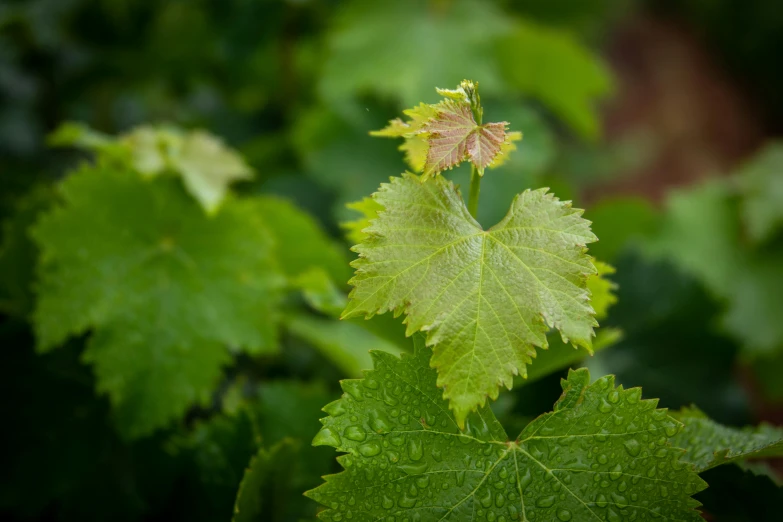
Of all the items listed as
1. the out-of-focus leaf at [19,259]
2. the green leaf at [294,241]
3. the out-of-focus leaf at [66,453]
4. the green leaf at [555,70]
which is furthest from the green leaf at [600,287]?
the green leaf at [555,70]

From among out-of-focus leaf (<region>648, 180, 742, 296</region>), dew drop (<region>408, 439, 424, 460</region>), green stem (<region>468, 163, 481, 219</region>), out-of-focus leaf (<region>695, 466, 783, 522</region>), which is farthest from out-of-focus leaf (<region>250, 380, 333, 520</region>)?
out-of-focus leaf (<region>648, 180, 742, 296</region>)

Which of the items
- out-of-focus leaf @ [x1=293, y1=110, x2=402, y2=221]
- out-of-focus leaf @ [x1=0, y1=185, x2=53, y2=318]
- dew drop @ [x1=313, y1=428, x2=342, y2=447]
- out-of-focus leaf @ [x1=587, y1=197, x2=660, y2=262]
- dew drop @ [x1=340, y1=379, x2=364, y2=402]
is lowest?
dew drop @ [x1=313, y1=428, x2=342, y2=447]

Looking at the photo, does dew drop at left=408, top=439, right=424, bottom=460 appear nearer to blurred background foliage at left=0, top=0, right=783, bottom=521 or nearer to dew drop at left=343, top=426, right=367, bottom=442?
dew drop at left=343, top=426, right=367, bottom=442

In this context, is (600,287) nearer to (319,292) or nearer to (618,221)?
(319,292)

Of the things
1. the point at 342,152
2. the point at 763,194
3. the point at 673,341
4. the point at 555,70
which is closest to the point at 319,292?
the point at 673,341

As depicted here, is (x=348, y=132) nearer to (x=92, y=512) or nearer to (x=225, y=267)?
(x=225, y=267)

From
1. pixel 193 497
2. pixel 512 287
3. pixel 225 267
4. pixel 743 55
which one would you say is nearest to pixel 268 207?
pixel 225 267
